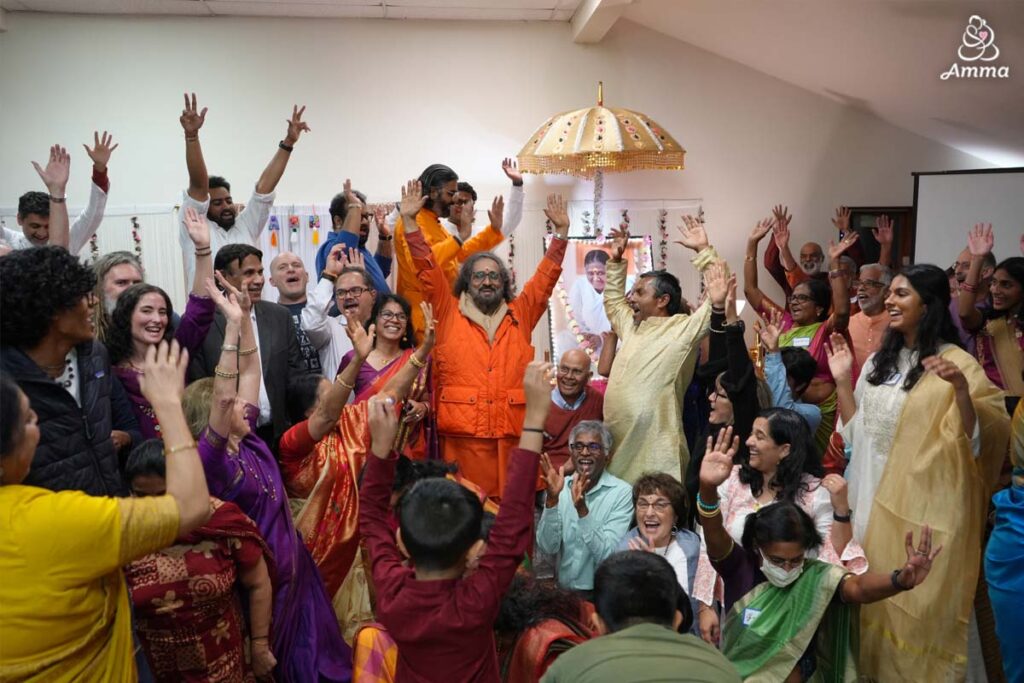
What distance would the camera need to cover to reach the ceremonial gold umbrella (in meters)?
5.83

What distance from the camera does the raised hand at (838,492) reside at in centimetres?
287

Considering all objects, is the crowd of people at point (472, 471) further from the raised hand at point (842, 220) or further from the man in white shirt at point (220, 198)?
the raised hand at point (842, 220)

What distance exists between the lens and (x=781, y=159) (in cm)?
740

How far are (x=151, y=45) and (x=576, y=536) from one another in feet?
17.4

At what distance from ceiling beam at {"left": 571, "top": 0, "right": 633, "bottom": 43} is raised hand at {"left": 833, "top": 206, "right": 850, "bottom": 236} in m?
2.10

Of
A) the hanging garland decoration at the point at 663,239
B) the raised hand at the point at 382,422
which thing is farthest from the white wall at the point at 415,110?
the raised hand at the point at 382,422

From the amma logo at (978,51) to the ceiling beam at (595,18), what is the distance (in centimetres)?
213

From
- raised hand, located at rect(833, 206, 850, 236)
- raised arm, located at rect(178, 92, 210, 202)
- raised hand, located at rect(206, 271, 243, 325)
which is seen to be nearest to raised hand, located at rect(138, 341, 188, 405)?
raised hand, located at rect(206, 271, 243, 325)

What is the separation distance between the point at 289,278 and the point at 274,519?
6.04ft

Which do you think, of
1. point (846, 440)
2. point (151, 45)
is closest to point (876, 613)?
point (846, 440)

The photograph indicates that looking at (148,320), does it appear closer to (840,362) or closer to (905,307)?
(840,362)

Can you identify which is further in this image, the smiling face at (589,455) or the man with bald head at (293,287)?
the man with bald head at (293,287)

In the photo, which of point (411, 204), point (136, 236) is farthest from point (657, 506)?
point (136, 236)

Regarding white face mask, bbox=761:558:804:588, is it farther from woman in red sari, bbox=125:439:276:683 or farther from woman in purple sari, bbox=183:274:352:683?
woman in red sari, bbox=125:439:276:683
